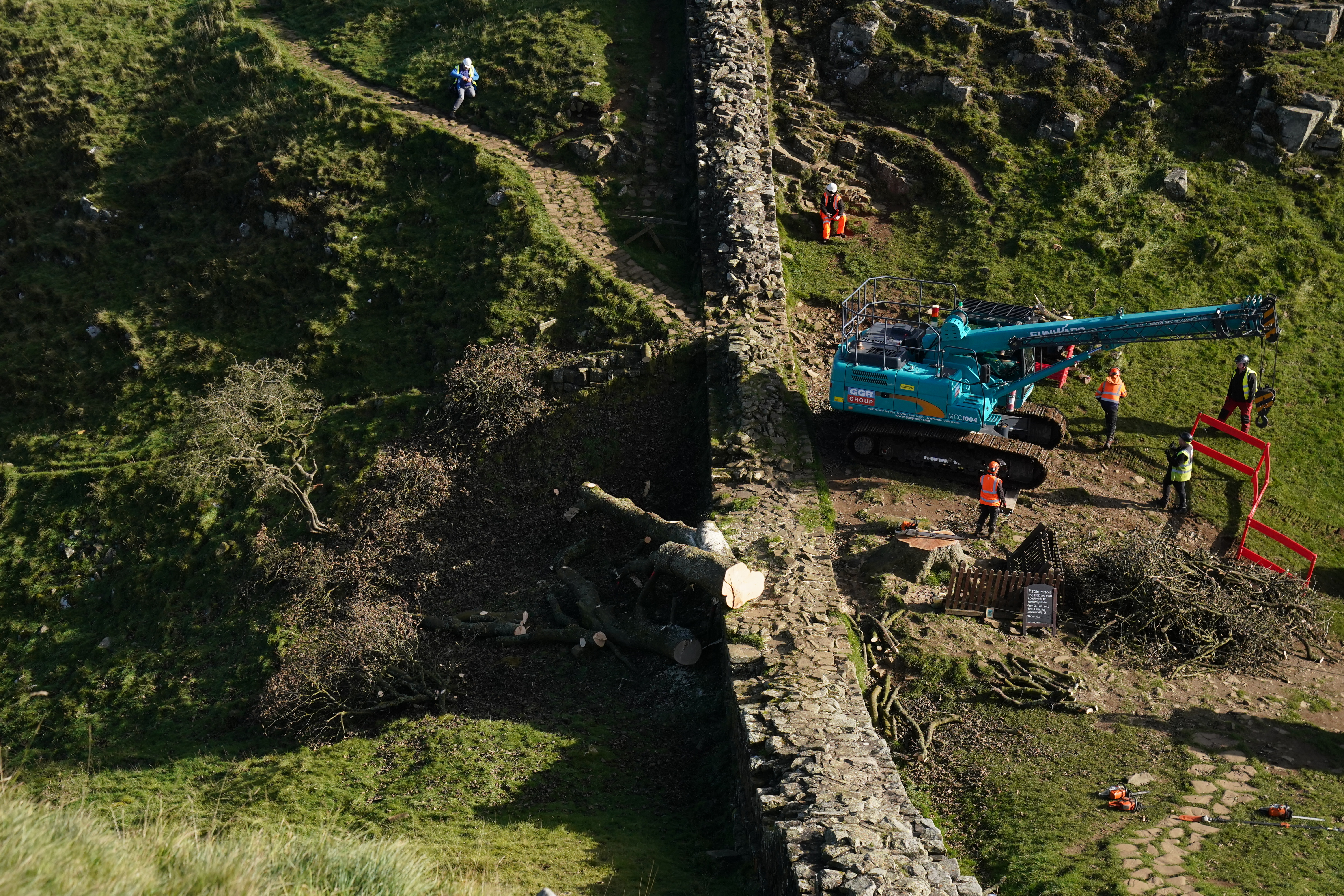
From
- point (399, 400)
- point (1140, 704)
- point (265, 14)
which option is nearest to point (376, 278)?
point (399, 400)

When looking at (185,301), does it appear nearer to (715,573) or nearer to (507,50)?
(507,50)

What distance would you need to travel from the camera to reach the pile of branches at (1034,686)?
13242 millimetres

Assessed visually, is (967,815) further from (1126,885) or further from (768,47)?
(768,47)

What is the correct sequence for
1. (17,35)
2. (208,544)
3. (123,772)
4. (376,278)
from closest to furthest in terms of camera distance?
(123,772) → (208,544) → (376,278) → (17,35)

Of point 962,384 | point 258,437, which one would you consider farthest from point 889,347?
point 258,437

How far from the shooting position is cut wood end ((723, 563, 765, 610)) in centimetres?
1367

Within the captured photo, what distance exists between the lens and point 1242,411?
18.2 m

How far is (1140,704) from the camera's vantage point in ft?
43.8

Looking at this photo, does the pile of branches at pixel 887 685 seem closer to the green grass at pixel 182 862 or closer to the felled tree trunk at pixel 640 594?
the felled tree trunk at pixel 640 594

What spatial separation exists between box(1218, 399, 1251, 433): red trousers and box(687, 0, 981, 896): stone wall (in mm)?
7877

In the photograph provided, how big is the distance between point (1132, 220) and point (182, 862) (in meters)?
22.0

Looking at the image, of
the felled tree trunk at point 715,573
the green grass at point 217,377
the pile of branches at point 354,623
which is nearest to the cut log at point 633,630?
the green grass at point 217,377

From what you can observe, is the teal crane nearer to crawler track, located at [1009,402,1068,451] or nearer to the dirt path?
crawler track, located at [1009,402,1068,451]

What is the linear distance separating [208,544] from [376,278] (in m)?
7.05
